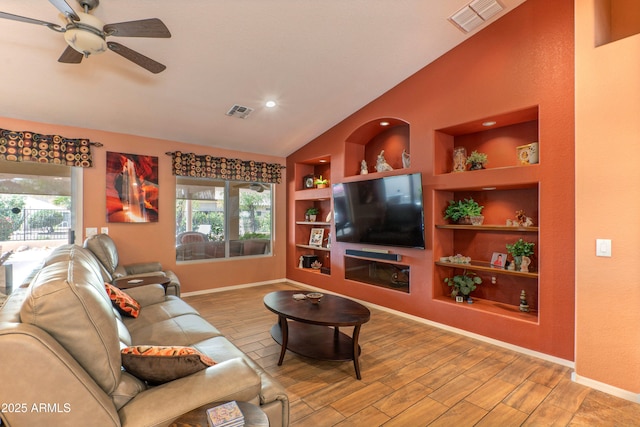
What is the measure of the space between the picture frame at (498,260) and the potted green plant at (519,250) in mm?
189

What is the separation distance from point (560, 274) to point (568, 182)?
34.1 inches

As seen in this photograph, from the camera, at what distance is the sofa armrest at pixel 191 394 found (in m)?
1.17

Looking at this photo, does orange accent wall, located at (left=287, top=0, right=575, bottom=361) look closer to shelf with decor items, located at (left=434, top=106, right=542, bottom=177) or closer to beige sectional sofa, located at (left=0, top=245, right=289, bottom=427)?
shelf with decor items, located at (left=434, top=106, right=542, bottom=177)

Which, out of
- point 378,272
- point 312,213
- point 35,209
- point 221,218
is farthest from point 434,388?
point 35,209

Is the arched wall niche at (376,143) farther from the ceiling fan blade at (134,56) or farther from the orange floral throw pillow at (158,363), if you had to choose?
the orange floral throw pillow at (158,363)

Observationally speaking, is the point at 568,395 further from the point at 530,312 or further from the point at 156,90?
the point at 156,90

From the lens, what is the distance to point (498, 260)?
358 centimetres

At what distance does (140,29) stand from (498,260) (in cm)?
416

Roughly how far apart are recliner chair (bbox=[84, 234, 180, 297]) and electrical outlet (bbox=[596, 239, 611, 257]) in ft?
14.5

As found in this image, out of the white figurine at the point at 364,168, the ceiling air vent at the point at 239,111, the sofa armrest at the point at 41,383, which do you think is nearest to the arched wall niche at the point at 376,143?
the white figurine at the point at 364,168

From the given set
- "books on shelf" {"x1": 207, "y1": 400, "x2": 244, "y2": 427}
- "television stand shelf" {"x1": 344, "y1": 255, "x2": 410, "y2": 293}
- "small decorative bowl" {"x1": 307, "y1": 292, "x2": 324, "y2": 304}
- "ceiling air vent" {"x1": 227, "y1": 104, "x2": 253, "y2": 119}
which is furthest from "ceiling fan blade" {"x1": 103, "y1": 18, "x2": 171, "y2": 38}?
"television stand shelf" {"x1": 344, "y1": 255, "x2": 410, "y2": 293}

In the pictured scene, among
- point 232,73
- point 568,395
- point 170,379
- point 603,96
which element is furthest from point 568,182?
point 232,73

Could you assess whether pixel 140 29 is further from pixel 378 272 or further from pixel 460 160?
pixel 378 272

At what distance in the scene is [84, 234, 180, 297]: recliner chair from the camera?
11.8 feet
